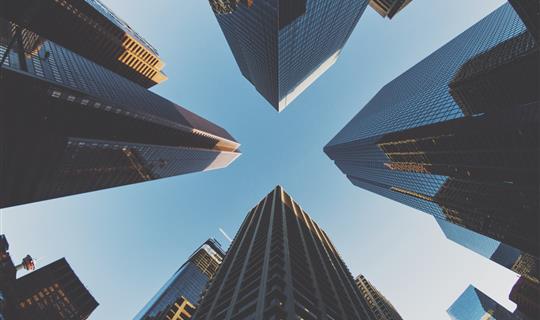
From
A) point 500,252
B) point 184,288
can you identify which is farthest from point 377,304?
point 184,288

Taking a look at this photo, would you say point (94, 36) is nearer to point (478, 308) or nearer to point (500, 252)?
point (500, 252)

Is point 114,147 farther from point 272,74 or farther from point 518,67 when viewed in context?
point 518,67

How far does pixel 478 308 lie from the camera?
175375 millimetres

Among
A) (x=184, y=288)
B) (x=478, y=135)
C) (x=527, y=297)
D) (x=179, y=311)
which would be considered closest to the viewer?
(x=478, y=135)

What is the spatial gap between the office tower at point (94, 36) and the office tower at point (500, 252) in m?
171

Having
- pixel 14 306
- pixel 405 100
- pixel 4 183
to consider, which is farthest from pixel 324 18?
pixel 14 306

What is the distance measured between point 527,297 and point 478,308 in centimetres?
9088

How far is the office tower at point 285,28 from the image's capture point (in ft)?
254

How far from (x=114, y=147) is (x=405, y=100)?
10146cm

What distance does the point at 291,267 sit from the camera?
161 feet

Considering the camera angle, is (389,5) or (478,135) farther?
(389,5)

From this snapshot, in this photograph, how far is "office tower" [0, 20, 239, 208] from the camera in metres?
58.6

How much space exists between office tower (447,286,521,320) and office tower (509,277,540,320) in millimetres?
55196

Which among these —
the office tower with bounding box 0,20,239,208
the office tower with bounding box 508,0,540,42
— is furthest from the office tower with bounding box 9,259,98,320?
the office tower with bounding box 508,0,540,42
